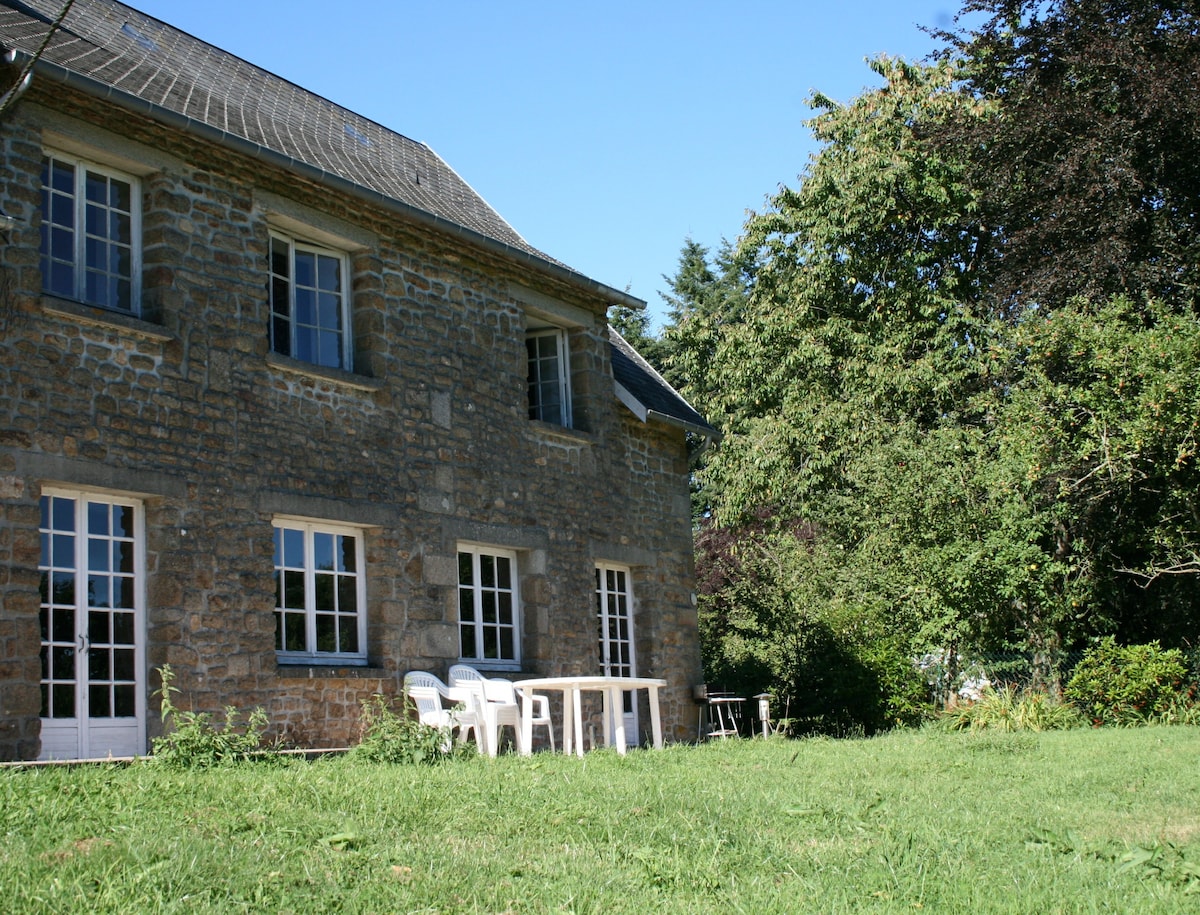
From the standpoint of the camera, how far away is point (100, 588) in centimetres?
855

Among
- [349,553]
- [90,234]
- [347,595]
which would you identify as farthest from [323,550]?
[90,234]

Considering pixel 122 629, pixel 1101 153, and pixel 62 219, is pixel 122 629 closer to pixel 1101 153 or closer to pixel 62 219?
pixel 62 219

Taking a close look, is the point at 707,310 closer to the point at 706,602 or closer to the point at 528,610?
the point at 706,602

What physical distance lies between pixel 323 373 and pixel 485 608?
292cm

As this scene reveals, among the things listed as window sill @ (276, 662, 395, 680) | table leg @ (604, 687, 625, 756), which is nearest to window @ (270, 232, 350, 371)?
window sill @ (276, 662, 395, 680)

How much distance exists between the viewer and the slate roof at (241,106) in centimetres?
905

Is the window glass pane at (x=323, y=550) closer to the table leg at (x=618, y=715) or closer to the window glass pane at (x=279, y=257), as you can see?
the window glass pane at (x=279, y=257)

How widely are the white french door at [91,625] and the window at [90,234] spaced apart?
A: 152 centimetres

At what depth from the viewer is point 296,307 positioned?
10602mm

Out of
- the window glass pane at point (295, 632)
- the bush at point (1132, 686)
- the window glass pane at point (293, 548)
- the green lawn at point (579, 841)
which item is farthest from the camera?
the bush at point (1132, 686)

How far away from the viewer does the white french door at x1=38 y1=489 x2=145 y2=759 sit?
8.21 metres

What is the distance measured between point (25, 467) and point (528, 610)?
5.28 metres

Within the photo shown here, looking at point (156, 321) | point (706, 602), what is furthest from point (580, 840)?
point (706, 602)

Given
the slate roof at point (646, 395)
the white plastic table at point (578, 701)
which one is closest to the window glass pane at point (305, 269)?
the white plastic table at point (578, 701)
